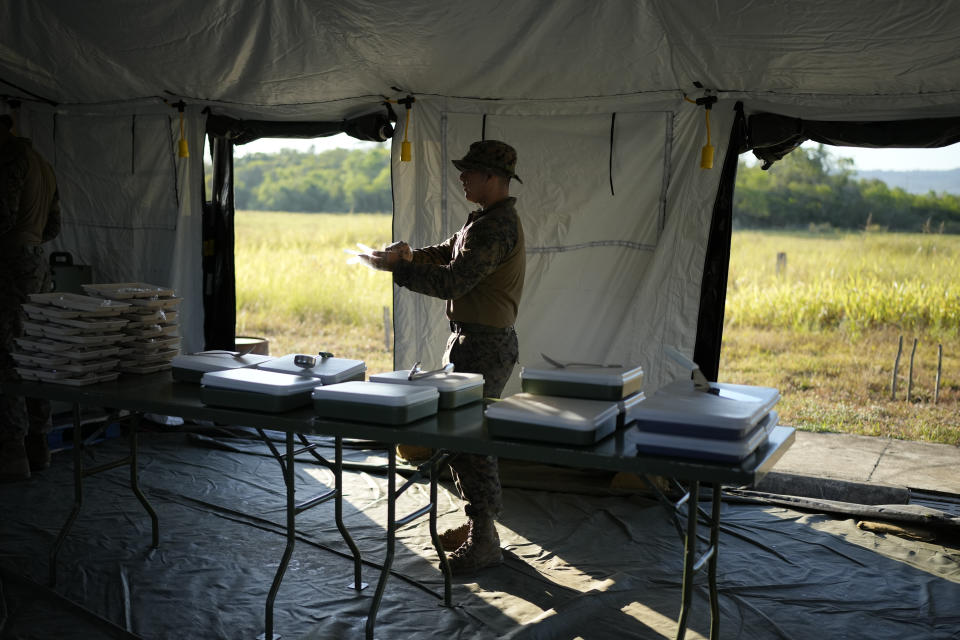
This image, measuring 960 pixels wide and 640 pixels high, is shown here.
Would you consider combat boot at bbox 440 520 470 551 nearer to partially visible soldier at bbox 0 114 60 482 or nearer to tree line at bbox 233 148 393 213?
partially visible soldier at bbox 0 114 60 482

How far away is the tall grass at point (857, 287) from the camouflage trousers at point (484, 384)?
6.62 m

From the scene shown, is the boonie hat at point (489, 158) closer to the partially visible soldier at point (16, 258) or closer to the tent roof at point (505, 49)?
the tent roof at point (505, 49)

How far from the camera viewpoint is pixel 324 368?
264 cm

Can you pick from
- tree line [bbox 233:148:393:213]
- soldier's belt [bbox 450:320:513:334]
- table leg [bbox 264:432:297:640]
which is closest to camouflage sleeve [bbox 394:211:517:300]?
soldier's belt [bbox 450:320:513:334]

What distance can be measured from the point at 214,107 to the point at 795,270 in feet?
25.5

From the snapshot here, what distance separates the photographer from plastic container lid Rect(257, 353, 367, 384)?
8.36 feet

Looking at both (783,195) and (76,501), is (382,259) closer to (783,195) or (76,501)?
(76,501)

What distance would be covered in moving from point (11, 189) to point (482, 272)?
9.07 feet

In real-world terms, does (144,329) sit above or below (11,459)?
above

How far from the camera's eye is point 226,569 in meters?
3.30

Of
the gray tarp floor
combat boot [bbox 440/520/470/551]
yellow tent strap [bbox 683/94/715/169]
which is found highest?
yellow tent strap [bbox 683/94/715/169]

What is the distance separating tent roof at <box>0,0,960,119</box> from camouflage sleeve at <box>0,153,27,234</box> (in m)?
0.76

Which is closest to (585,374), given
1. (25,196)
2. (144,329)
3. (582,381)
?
(582,381)

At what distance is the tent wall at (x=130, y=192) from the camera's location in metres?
5.48
